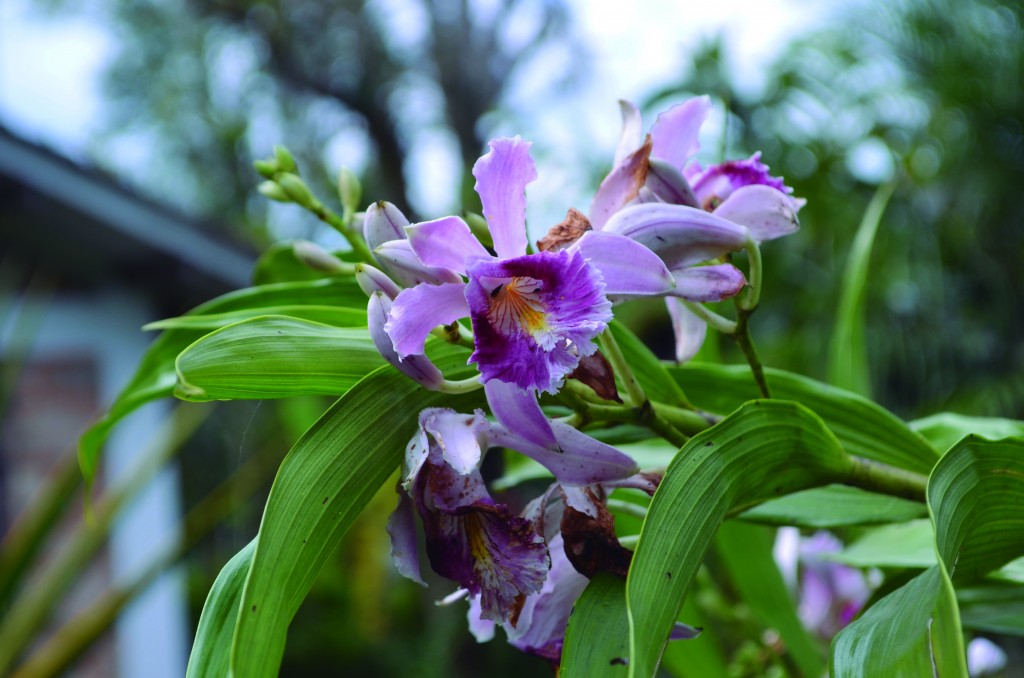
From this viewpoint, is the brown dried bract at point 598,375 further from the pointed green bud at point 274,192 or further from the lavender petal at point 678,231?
the pointed green bud at point 274,192

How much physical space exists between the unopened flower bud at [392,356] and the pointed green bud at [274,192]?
0.62 feet

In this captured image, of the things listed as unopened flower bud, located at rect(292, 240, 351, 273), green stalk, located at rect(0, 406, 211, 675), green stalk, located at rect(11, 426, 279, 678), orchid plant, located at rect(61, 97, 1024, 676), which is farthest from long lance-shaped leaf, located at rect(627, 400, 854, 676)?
green stalk, located at rect(0, 406, 211, 675)

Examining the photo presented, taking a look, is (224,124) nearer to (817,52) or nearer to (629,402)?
(817,52)

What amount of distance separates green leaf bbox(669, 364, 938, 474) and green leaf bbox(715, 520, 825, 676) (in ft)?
0.45

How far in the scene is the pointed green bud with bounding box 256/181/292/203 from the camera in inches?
19.8

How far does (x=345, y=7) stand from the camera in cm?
692

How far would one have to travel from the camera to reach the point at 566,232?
36cm

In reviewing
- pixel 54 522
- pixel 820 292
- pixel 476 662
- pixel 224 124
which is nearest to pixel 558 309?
pixel 54 522

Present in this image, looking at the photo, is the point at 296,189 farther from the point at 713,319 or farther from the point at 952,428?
the point at 952,428

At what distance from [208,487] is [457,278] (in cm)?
751

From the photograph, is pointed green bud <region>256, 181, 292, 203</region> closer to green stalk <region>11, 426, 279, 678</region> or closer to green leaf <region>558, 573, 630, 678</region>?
green leaf <region>558, 573, 630, 678</region>

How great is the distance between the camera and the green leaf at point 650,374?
43 cm

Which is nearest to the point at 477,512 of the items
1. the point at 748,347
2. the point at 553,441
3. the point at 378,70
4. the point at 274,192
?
the point at 553,441

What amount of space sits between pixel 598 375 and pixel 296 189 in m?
0.22
